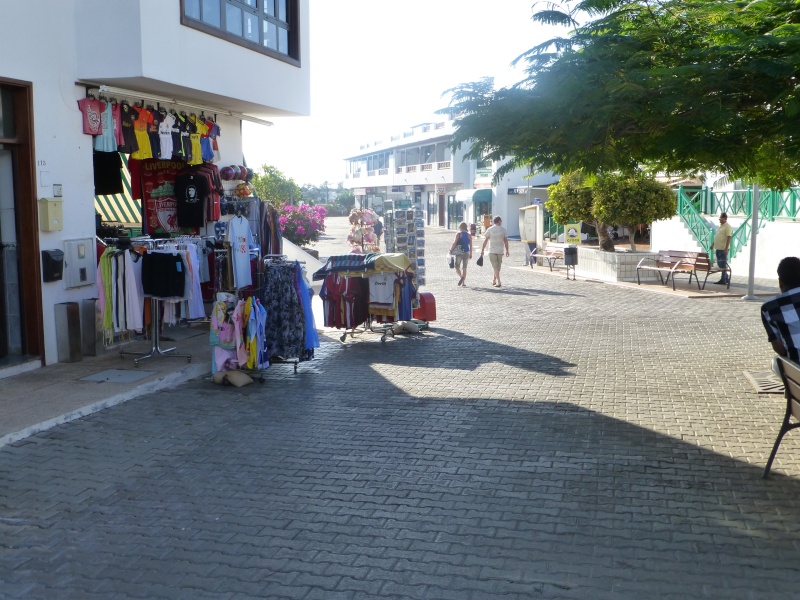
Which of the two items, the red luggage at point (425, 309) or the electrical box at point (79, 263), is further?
the red luggage at point (425, 309)

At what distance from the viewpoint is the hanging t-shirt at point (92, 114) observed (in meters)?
10.3

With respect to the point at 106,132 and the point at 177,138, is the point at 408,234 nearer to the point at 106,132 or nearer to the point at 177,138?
the point at 177,138

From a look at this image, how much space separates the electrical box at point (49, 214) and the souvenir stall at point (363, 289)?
3502 millimetres

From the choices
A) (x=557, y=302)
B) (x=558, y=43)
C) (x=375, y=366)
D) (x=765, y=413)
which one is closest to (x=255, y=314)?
(x=375, y=366)

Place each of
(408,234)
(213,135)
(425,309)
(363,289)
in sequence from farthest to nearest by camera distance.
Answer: (408,234) → (425,309) → (213,135) → (363,289)

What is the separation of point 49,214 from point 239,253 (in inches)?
87.2

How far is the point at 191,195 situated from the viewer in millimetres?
12953

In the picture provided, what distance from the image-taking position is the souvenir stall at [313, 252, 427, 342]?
11.8 meters

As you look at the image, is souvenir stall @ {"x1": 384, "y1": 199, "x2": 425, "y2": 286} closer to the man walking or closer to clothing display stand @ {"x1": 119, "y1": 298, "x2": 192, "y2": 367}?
clothing display stand @ {"x1": 119, "y1": 298, "x2": 192, "y2": 367}

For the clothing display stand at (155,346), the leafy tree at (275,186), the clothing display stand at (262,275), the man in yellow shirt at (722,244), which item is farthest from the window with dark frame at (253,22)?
the man in yellow shirt at (722,244)

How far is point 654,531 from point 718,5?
3999 millimetres

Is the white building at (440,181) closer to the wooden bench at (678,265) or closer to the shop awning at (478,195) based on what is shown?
the shop awning at (478,195)

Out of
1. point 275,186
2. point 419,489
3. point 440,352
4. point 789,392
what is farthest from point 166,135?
point 275,186

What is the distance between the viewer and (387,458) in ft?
22.2
